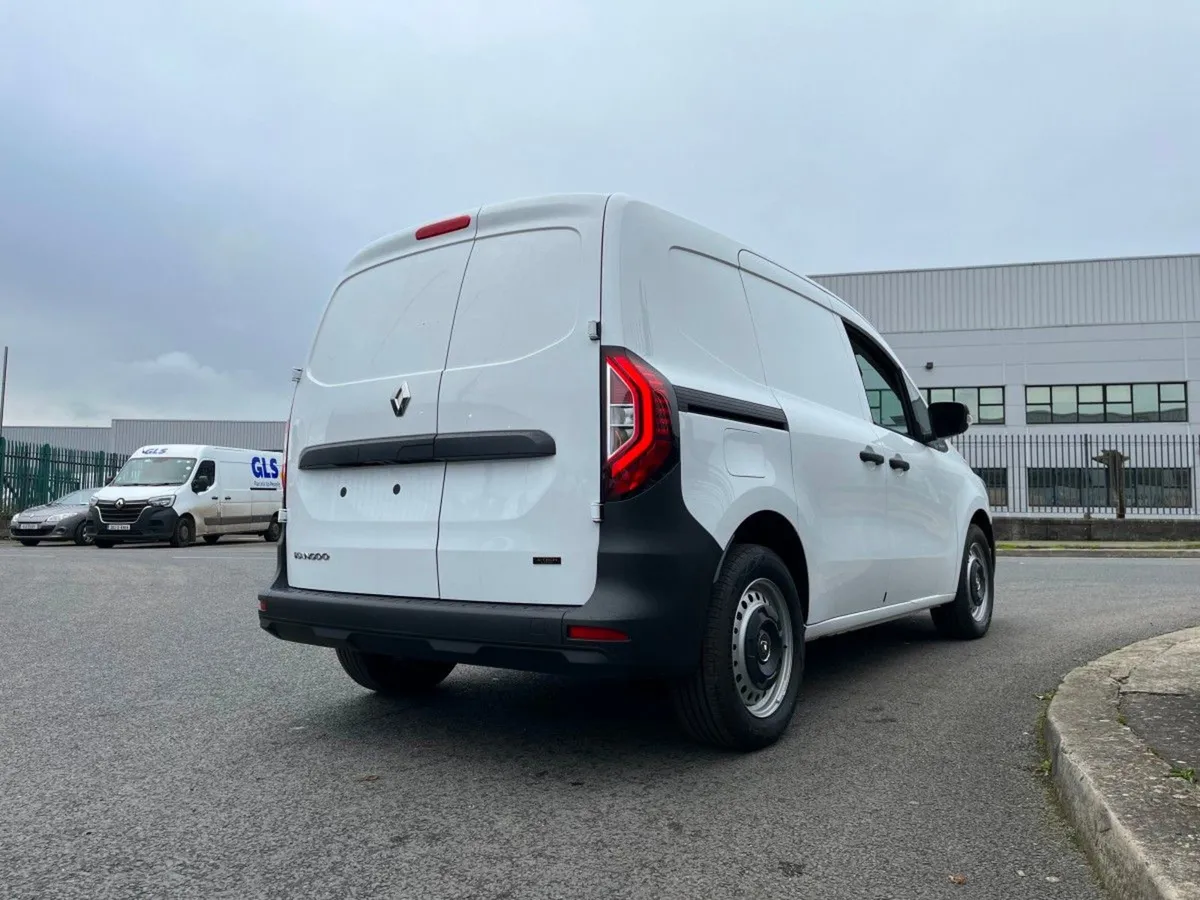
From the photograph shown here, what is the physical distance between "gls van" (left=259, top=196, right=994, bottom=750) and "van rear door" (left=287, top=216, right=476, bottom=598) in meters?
0.01

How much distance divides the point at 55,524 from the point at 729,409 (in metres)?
20.7

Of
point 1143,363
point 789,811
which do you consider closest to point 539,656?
point 789,811

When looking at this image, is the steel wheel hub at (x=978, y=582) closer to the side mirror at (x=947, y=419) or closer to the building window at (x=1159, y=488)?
the side mirror at (x=947, y=419)

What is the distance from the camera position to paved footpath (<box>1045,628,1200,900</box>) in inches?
92.0

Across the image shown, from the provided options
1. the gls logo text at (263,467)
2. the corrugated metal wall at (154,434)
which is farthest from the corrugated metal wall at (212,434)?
the gls logo text at (263,467)

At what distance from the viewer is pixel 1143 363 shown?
36.7 metres

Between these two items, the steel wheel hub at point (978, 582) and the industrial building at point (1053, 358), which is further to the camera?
the industrial building at point (1053, 358)

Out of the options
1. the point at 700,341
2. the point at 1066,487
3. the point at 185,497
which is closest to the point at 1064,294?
the point at 1066,487

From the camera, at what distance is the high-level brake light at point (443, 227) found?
393cm

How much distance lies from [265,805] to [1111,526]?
2268cm

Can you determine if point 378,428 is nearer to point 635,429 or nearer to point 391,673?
point 635,429

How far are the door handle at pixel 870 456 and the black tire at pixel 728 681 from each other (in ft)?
3.67

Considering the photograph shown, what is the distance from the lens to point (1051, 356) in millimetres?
37406

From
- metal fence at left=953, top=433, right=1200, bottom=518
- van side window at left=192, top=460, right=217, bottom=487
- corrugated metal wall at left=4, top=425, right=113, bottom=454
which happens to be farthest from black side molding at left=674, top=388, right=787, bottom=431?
corrugated metal wall at left=4, top=425, right=113, bottom=454
